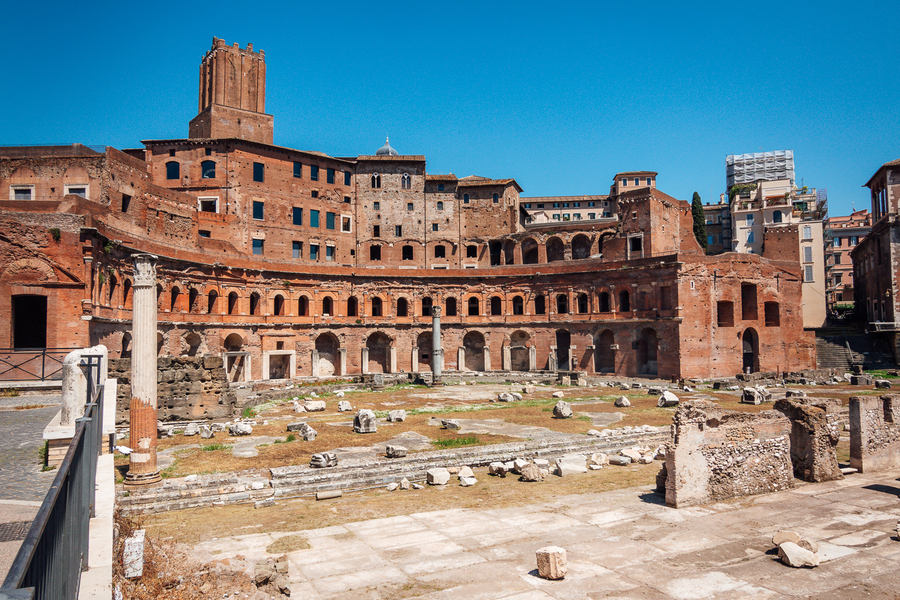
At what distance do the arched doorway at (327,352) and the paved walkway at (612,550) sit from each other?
104 ft

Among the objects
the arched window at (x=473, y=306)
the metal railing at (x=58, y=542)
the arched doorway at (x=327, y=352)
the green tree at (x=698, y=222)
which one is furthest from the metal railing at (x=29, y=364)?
the green tree at (x=698, y=222)

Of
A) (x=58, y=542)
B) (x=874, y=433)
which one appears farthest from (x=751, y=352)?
(x=58, y=542)

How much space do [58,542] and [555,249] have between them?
49780 millimetres

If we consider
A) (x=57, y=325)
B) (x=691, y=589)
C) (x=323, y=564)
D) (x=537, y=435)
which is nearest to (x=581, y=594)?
(x=691, y=589)

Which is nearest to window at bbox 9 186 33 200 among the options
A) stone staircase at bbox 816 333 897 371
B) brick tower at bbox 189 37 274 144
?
brick tower at bbox 189 37 274 144

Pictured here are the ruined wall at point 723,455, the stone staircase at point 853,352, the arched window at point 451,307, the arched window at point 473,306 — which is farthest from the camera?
the arched window at point 473,306

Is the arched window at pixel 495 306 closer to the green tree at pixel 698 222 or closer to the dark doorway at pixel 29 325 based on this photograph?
the green tree at pixel 698 222

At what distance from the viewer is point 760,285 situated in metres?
39.3

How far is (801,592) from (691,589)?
1428 millimetres

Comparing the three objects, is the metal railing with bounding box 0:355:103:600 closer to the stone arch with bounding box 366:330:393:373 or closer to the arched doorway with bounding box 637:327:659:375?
the arched doorway with bounding box 637:327:659:375

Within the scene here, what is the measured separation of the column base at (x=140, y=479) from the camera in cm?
1248

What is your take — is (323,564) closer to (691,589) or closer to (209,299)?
(691,589)

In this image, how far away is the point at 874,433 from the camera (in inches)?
543

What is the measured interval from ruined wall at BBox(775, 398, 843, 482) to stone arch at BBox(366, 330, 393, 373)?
33355 millimetres
